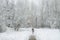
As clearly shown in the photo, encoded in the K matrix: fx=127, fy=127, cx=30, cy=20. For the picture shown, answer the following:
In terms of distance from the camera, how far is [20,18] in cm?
579

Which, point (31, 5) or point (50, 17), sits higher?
point (31, 5)

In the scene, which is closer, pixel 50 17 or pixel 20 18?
pixel 20 18

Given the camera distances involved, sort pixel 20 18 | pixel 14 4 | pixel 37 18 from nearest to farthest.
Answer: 1. pixel 14 4
2. pixel 20 18
3. pixel 37 18

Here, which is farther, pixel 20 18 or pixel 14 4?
pixel 20 18

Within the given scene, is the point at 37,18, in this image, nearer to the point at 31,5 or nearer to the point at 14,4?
the point at 31,5

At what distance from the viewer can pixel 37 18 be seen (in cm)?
616

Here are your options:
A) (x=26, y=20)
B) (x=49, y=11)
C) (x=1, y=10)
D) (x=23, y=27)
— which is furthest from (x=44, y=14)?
(x=1, y=10)

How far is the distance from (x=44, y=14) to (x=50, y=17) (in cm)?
45

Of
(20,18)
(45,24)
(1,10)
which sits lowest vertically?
(45,24)

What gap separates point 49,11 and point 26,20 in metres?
1.43

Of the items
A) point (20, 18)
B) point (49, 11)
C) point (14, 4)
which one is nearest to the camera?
point (14, 4)

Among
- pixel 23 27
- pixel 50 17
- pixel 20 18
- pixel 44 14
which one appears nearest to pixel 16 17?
pixel 20 18

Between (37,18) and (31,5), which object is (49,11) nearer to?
(37,18)

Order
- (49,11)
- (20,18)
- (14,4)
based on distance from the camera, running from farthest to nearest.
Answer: (49,11) < (20,18) < (14,4)
